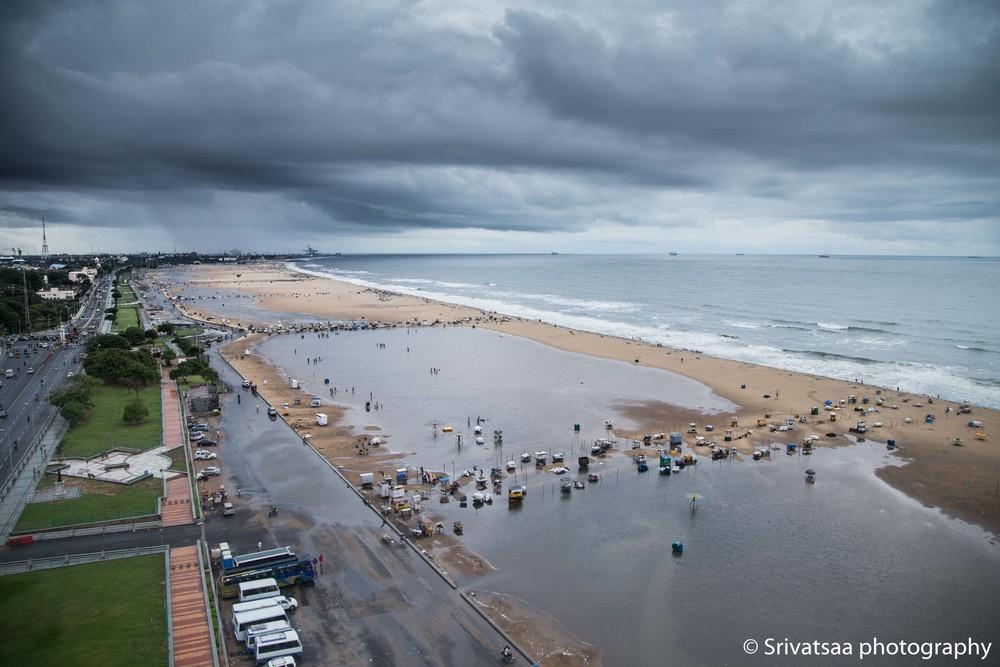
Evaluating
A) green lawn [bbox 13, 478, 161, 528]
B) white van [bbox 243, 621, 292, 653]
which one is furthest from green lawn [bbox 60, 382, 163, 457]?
white van [bbox 243, 621, 292, 653]

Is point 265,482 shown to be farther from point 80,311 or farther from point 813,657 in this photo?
point 80,311

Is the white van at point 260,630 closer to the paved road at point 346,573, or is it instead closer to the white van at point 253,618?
the white van at point 253,618

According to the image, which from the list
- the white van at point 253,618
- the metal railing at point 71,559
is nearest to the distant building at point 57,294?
the metal railing at point 71,559

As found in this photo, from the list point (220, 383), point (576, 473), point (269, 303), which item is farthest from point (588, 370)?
point (269, 303)

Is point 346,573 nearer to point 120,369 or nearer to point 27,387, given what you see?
point 120,369

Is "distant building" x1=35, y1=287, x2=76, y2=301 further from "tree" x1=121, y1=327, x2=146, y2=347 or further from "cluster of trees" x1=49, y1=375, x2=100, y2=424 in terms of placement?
"cluster of trees" x1=49, y1=375, x2=100, y2=424
